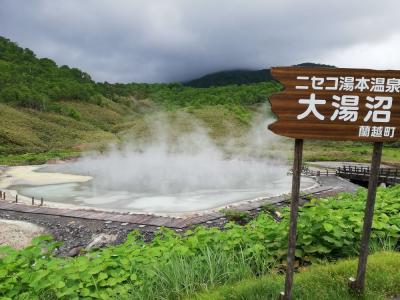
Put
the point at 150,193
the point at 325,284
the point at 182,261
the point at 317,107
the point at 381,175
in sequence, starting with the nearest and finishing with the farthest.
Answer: the point at 317,107 → the point at 325,284 → the point at 182,261 → the point at 150,193 → the point at 381,175

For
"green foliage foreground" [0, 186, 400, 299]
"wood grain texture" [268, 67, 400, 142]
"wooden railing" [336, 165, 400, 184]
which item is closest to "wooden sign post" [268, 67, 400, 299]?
"wood grain texture" [268, 67, 400, 142]

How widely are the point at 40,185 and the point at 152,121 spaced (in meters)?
52.9

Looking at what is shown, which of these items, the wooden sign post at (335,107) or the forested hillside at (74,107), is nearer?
the wooden sign post at (335,107)

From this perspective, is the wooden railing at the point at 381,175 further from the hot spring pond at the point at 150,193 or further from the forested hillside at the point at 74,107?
the forested hillside at the point at 74,107

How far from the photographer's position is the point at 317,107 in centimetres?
432

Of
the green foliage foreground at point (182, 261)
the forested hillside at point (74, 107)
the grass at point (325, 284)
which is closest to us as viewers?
the grass at point (325, 284)

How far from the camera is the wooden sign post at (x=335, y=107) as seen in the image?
14.0 feet

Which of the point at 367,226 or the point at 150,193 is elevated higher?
the point at 367,226

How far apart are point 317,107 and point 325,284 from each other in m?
2.24

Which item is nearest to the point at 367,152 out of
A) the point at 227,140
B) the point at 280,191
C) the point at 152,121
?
the point at 227,140

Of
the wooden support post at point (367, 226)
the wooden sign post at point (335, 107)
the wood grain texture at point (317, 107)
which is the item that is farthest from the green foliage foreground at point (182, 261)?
the wood grain texture at point (317, 107)

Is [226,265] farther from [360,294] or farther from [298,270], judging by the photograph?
[360,294]

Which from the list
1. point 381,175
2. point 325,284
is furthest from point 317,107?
point 381,175

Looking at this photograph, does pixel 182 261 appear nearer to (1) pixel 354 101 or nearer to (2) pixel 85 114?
(1) pixel 354 101
